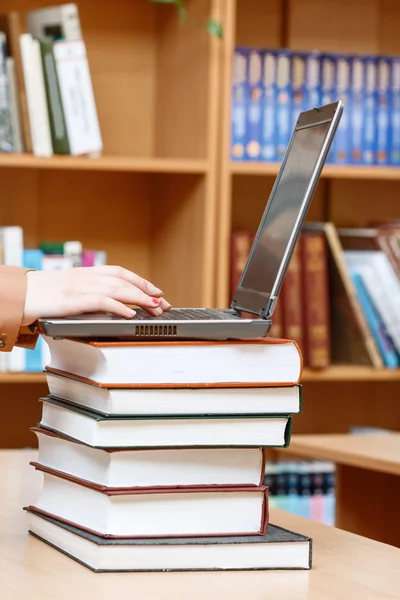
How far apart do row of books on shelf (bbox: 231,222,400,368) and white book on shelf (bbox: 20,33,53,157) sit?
545 mm

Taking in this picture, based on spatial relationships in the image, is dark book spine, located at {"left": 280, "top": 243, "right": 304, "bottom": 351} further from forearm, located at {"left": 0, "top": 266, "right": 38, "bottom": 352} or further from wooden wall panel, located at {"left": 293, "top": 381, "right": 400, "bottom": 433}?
forearm, located at {"left": 0, "top": 266, "right": 38, "bottom": 352}

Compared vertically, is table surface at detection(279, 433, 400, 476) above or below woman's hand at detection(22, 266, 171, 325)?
below

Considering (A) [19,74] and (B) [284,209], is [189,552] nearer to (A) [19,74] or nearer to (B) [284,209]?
(B) [284,209]

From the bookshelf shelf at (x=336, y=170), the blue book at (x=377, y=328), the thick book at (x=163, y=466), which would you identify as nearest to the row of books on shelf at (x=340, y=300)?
the blue book at (x=377, y=328)

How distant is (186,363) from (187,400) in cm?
4

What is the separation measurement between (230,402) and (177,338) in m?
0.08

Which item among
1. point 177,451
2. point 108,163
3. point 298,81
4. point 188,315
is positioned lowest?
point 177,451

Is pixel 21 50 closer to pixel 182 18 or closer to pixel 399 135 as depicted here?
pixel 182 18

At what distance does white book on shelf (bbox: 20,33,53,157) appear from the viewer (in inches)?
93.4

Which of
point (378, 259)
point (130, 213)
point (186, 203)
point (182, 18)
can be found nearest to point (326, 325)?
point (378, 259)

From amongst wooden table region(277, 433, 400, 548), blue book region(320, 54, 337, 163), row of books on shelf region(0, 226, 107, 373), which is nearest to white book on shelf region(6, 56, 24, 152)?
row of books on shelf region(0, 226, 107, 373)

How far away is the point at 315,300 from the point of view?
2.62 metres

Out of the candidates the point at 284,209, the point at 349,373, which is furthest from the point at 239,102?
the point at 284,209

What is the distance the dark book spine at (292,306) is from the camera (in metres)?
2.62
